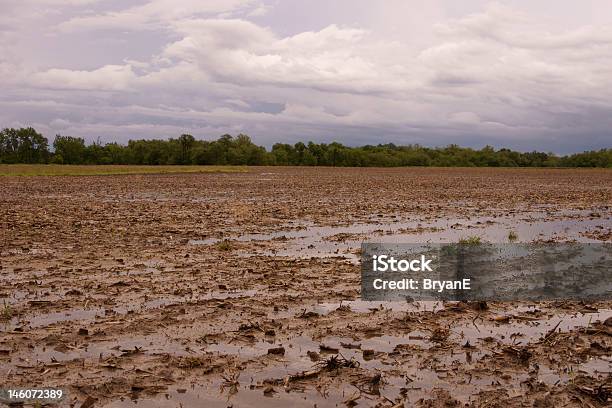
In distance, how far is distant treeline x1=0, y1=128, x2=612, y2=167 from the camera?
451 feet

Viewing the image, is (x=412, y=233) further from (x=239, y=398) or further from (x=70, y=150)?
(x=70, y=150)

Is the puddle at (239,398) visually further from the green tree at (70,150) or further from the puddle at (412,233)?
the green tree at (70,150)

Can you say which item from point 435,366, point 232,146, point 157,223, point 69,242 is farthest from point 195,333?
point 232,146

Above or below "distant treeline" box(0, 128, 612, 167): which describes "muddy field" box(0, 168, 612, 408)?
below

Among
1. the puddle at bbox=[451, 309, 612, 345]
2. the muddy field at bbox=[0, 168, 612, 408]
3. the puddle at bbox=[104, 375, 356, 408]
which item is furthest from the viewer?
the puddle at bbox=[451, 309, 612, 345]

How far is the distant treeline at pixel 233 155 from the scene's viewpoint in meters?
138

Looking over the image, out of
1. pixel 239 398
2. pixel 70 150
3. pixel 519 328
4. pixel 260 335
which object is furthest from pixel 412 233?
pixel 70 150

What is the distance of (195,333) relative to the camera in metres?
7.25

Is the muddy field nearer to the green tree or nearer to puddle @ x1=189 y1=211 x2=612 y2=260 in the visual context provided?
puddle @ x1=189 y1=211 x2=612 y2=260

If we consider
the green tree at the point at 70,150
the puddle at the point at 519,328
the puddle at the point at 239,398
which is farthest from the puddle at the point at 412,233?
the green tree at the point at 70,150

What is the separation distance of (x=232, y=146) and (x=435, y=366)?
151 metres

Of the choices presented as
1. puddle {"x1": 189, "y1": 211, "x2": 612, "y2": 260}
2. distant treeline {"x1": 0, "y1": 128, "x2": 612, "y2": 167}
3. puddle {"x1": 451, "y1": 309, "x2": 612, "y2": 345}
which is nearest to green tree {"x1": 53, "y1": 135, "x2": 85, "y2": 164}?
distant treeline {"x1": 0, "y1": 128, "x2": 612, "y2": 167}

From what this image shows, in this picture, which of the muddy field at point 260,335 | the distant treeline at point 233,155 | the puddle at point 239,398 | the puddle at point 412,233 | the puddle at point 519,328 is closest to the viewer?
the puddle at point 239,398

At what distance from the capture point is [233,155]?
144m
